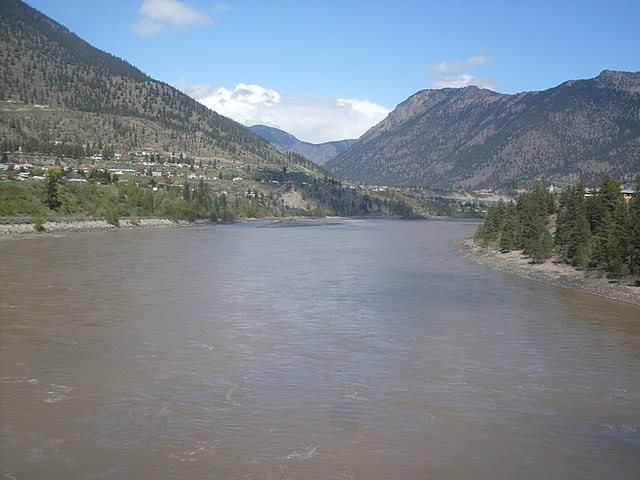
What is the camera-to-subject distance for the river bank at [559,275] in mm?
30469

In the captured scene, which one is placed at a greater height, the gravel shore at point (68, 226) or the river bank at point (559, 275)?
the river bank at point (559, 275)

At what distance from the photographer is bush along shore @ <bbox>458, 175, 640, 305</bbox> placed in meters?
32.3

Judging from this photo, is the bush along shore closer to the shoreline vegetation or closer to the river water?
the shoreline vegetation

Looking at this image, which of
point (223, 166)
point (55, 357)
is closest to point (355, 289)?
point (55, 357)

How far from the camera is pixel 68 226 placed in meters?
70.6

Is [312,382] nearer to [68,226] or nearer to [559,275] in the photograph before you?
[559,275]

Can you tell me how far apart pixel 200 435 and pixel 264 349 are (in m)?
6.60

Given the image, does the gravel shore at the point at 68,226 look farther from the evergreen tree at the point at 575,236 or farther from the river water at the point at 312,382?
the evergreen tree at the point at 575,236

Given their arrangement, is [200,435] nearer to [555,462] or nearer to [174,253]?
[555,462]

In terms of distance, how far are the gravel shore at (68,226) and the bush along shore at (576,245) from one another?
146 ft

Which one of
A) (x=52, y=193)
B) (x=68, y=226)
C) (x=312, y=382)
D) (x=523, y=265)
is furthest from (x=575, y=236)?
(x=52, y=193)

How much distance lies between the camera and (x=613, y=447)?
1184cm

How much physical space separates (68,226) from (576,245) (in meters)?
56.2

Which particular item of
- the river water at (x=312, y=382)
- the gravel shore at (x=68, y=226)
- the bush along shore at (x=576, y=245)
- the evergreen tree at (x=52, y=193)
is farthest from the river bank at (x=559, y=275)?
the evergreen tree at (x=52, y=193)
